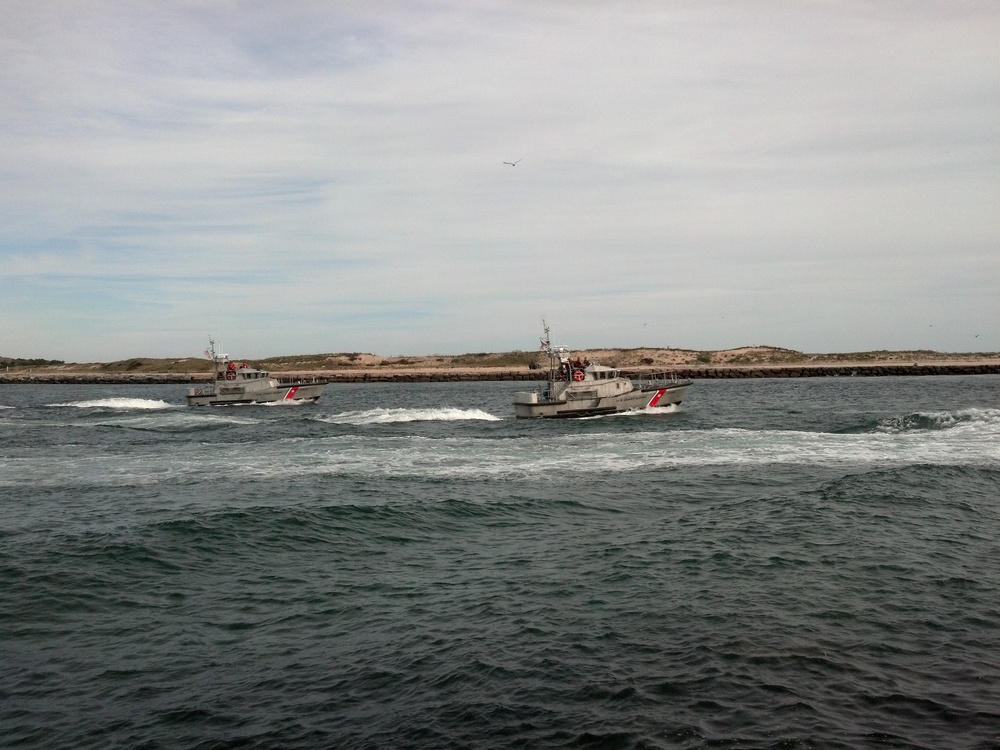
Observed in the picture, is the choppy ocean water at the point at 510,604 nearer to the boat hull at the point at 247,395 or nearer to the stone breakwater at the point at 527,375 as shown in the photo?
the boat hull at the point at 247,395

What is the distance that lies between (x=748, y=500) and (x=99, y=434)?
1526 inches

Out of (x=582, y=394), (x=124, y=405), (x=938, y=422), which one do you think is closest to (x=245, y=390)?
(x=124, y=405)

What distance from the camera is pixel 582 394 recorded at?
2133 inches

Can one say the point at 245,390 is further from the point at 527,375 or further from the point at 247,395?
the point at 527,375

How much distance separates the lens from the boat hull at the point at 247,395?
7631 centimetres

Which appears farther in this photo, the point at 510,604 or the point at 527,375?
the point at 527,375

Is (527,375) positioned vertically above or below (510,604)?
above

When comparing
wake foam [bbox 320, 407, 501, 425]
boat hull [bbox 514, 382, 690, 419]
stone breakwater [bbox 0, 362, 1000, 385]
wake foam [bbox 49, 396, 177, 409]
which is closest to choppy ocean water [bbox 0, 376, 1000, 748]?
boat hull [bbox 514, 382, 690, 419]

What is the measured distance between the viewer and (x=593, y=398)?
54.2 meters

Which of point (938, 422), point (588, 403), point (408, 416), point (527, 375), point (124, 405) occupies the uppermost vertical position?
point (527, 375)

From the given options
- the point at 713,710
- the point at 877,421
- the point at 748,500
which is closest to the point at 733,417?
the point at 877,421

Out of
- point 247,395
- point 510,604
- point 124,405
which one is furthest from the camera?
point 124,405

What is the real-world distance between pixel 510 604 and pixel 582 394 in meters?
40.4

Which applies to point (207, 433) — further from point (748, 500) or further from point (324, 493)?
point (748, 500)
